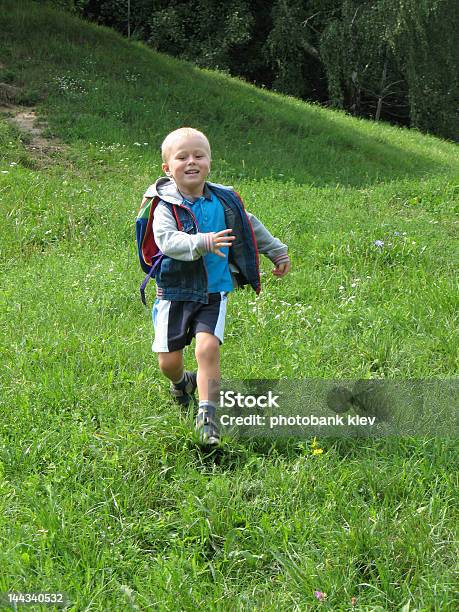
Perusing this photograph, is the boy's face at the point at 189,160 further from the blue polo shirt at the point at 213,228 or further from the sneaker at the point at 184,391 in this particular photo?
the sneaker at the point at 184,391

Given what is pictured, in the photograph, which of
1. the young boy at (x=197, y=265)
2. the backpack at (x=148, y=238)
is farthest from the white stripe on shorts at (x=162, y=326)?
the backpack at (x=148, y=238)

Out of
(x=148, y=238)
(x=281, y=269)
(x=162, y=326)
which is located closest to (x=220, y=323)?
(x=162, y=326)

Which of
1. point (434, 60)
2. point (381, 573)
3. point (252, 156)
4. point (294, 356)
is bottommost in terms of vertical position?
point (381, 573)

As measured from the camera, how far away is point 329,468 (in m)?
3.17

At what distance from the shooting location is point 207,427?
330 cm

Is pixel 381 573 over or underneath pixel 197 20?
underneath

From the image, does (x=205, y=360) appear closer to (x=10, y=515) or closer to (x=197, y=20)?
(x=10, y=515)

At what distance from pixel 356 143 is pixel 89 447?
11197 mm

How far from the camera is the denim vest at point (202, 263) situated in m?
3.44

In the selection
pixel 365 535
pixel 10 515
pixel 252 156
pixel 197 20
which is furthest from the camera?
pixel 197 20

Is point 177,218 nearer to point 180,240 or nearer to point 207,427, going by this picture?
point 180,240

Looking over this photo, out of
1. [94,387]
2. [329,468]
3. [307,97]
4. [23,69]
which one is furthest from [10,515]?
[307,97]

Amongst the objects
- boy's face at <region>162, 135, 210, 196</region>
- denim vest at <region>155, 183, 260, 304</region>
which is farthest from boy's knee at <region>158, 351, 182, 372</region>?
boy's face at <region>162, 135, 210, 196</region>

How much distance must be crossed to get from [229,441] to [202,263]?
2.83ft
